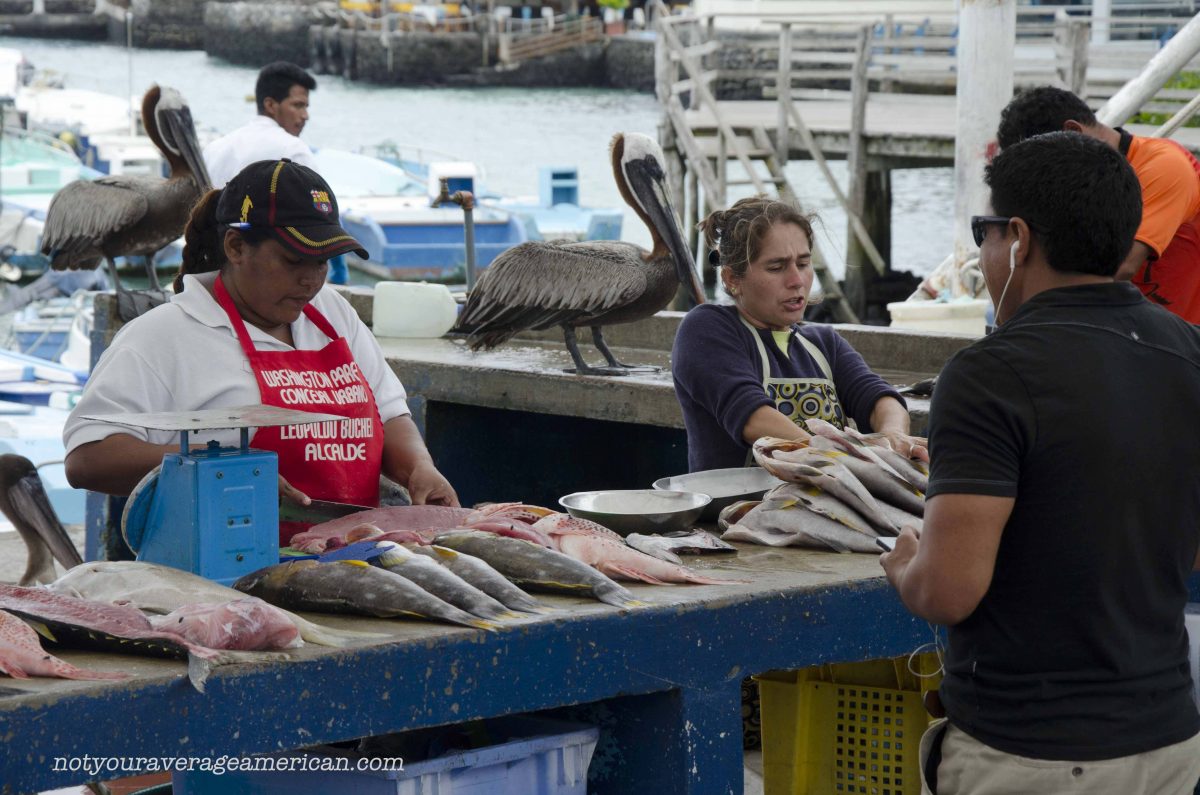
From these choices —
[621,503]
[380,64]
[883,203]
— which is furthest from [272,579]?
[380,64]

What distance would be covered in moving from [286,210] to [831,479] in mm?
1453

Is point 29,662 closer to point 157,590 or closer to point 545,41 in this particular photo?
point 157,590

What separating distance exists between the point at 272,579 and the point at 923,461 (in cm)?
179

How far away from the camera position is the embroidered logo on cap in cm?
382

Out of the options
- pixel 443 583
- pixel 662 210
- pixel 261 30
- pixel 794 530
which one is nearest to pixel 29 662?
pixel 443 583

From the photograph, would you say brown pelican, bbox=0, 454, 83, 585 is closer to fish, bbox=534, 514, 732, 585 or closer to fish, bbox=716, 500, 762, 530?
fish, bbox=716, 500, 762, 530

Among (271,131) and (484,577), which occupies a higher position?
(271,131)

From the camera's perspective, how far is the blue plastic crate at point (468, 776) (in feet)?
10.3

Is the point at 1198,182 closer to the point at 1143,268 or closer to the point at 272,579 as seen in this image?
the point at 1143,268

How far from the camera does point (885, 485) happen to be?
391cm

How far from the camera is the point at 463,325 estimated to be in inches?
285

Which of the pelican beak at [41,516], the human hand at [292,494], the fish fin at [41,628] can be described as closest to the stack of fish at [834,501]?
the human hand at [292,494]

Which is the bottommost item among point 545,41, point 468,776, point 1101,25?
point 468,776

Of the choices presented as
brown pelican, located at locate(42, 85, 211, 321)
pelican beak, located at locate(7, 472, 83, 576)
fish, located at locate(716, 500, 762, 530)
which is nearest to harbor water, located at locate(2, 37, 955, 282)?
brown pelican, located at locate(42, 85, 211, 321)
